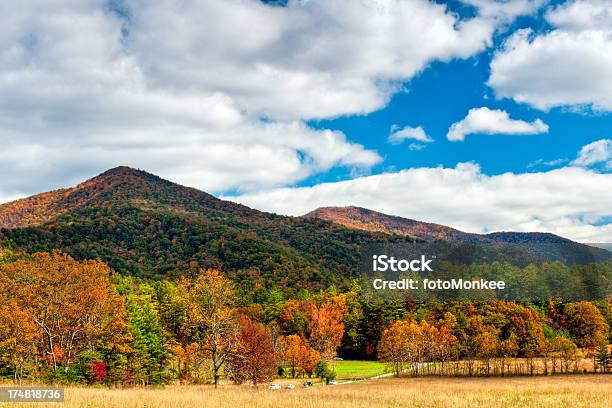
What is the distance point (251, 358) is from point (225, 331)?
30.1 ft

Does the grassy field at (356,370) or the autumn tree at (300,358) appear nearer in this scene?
the grassy field at (356,370)

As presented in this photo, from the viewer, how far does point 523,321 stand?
91625 mm

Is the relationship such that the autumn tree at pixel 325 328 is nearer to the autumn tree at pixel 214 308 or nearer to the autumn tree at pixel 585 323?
the autumn tree at pixel 585 323

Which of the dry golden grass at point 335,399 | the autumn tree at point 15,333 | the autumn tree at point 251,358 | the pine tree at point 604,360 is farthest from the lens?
the pine tree at point 604,360

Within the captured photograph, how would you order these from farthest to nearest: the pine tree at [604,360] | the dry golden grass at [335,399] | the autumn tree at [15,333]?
the pine tree at [604,360] → the autumn tree at [15,333] → the dry golden grass at [335,399]

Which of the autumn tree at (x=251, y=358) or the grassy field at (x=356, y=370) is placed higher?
the autumn tree at (x=251, y=358)

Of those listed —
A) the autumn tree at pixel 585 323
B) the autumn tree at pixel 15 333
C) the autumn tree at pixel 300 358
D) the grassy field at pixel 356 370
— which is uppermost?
the autumn tree at pixel 15 333

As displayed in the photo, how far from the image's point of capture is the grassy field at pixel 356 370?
83.9m

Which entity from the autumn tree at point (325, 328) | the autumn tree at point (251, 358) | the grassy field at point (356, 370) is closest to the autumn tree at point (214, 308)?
the autumn tree at point (251, 358)

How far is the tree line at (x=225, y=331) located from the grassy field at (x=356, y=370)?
9.95 feet

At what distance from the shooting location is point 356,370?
312 feet

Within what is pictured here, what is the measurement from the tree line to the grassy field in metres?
3.03

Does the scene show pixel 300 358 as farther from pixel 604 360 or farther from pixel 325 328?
pixel 604 360

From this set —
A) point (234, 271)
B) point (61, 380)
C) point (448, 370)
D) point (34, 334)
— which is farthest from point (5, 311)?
point (234, 271)
